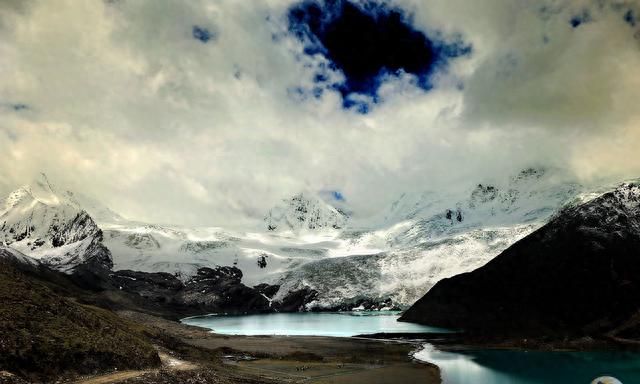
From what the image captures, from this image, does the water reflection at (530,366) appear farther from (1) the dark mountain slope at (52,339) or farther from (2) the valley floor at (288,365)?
(1) the dark mountain slope at (52,339)

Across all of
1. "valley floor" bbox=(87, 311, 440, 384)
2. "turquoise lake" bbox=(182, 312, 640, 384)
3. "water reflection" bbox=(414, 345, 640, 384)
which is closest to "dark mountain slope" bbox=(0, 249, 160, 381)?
"valley floor" bbox=(87, 311, 440, 384)

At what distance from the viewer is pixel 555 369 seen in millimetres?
85375

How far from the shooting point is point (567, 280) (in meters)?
135

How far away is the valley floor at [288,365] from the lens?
4822 cm

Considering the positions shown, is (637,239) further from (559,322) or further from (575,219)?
(559,322)

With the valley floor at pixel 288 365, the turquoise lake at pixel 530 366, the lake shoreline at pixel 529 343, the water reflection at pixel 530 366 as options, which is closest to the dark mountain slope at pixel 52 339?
the valley floor at pixel 288 365

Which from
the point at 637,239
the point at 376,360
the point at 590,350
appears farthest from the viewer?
the point at 637,239

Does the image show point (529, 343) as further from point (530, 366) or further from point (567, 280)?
point (567, 280)

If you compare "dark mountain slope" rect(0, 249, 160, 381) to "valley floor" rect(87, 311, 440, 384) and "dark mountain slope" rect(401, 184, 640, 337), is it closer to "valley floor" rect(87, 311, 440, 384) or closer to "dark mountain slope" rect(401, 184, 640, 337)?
"valley floor" rect(87, 311, 440, 384)

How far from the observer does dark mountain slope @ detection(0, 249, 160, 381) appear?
1475 inches

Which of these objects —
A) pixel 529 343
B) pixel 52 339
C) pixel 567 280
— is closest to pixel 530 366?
pixel 529 343

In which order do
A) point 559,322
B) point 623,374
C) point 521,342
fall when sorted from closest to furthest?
1. point 623,374
2. point 521,342
3. point 559,322

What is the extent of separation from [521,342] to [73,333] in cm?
10104

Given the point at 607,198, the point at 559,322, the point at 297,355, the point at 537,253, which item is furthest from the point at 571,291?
the point at 297,355
